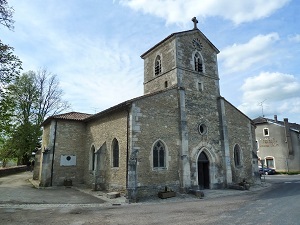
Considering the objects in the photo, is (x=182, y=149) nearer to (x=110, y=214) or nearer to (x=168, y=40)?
(x=110, y=214)

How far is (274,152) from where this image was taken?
35.1m

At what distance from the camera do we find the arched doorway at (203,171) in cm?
1698

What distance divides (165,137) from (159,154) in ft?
3.89

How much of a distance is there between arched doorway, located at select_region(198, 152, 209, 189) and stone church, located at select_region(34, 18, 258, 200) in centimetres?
7

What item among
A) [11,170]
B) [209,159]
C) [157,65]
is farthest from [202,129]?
[11,170]

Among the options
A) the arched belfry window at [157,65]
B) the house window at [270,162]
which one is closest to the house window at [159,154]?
the arched belfry window at [157,65]

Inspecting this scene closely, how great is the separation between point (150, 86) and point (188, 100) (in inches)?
177

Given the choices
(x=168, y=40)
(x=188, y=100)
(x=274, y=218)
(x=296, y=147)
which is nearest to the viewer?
(x=274, y=218)

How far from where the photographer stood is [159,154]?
48.4 feet

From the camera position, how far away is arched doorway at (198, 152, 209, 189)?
16984mm

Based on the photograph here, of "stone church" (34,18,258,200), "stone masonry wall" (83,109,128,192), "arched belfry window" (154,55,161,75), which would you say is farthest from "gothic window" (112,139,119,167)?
"arched belfry window" (154,55,161,75)

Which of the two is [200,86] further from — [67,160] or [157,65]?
[67,160]

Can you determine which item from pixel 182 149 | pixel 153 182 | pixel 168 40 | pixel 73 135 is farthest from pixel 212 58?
pixel 73 135

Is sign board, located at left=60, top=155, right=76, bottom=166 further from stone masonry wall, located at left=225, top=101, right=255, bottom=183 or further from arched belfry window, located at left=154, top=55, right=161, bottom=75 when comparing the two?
stone masonry wall, located at left=225, top=101, right=255, bottom=183
